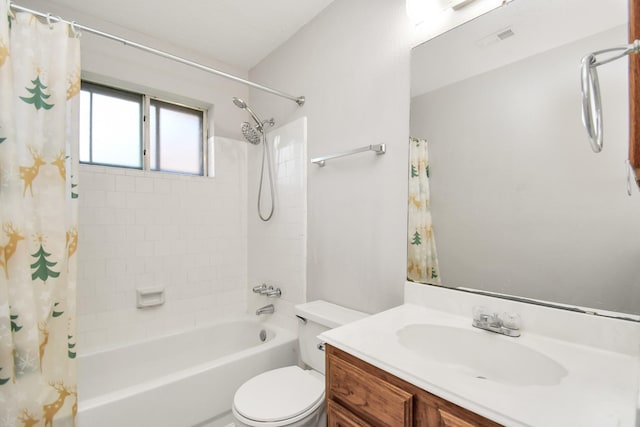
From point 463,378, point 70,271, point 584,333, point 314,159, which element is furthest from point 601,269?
point 70,271

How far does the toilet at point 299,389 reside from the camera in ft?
3.84

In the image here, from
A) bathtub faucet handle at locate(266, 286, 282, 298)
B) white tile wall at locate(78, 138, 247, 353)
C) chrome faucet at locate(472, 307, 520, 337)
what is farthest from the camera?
bathtub faucet handle at locate(266, 286, 282, 298)

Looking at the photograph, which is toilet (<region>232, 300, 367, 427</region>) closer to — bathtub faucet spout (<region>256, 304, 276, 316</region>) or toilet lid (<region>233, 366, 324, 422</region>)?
toilet lid (<region>233, 366, 324, 422</region>)

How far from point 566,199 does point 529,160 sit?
0.57 feet

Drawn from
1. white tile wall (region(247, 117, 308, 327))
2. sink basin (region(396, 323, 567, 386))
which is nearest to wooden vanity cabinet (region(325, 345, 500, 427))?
sink basin (region(396, 323, 567, 386))

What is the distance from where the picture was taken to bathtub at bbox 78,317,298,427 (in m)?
1.30

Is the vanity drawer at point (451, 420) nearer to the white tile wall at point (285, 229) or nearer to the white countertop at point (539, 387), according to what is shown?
the white countertop at point (539, 387)

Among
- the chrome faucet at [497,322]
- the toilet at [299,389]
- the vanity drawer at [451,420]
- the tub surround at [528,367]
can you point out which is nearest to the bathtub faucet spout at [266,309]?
the toilet at [299,389]

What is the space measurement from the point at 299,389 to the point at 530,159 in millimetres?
1345

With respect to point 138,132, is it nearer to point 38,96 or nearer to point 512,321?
point 38,96

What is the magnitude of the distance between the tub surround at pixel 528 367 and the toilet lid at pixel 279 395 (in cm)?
46

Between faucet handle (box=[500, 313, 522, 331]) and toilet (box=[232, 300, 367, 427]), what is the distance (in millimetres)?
700

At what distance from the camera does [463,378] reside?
726 mm

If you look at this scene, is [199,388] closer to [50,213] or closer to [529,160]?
[50,213]
